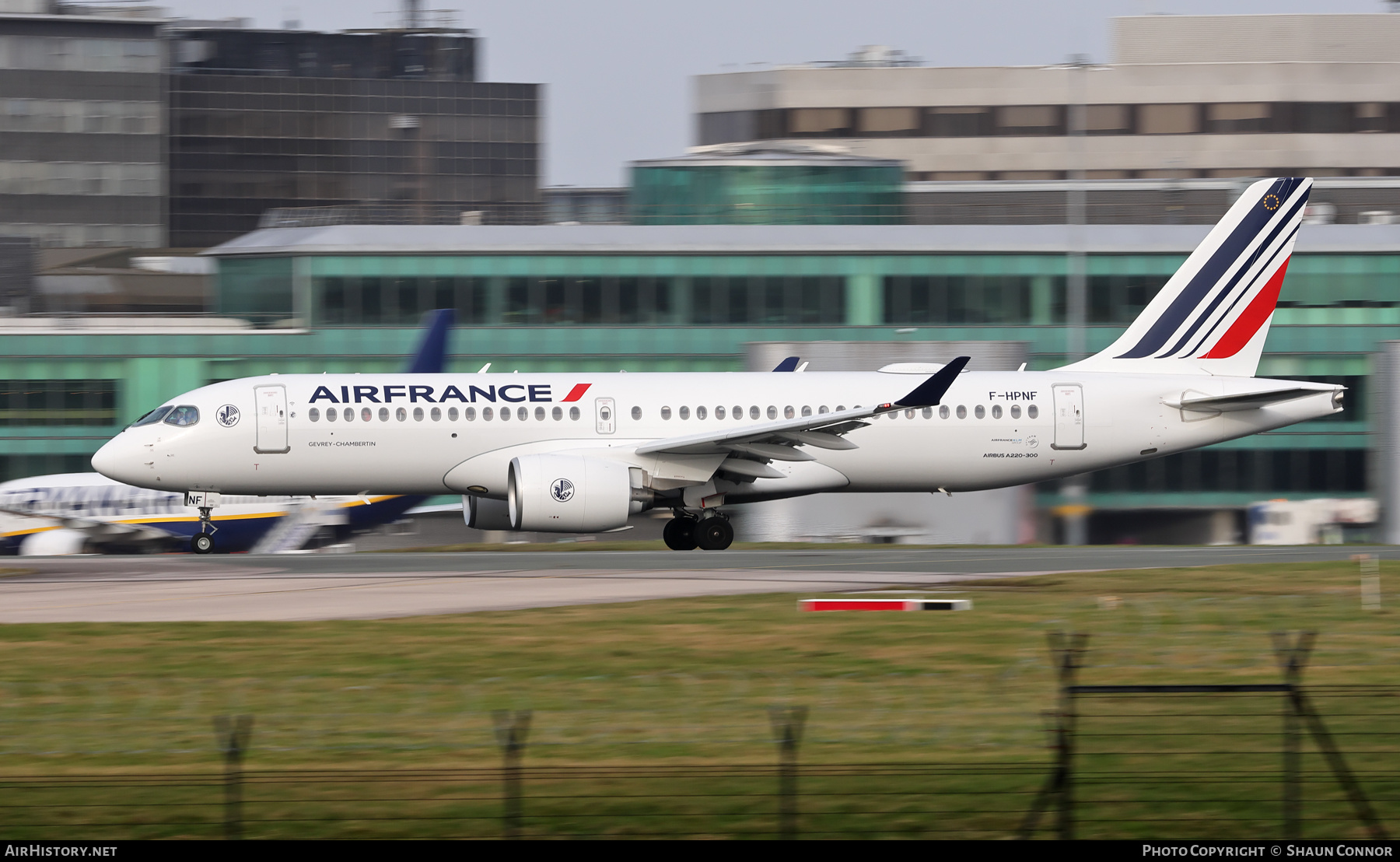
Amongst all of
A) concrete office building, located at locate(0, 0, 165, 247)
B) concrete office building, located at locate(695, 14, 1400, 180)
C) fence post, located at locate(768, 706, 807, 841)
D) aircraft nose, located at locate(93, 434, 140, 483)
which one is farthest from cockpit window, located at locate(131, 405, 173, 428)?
concrete office building, located at locate(0, 0, 165, 247)

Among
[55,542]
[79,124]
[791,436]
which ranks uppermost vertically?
[79,124]

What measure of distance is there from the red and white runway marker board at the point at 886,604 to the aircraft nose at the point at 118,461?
16.1 m

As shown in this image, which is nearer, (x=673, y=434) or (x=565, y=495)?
(x=565, y=495)

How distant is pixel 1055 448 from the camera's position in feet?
113

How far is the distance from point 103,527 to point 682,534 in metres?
16.6

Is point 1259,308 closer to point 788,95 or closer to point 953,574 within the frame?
point 953,574

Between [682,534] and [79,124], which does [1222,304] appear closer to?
[682,534]

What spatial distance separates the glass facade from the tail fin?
28504mm

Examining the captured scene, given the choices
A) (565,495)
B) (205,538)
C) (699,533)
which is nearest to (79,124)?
(205,538)

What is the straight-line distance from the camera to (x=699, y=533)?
110ft

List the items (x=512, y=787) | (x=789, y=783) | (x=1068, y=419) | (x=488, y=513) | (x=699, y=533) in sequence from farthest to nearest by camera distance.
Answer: (x=1068, y=419) → (x=699, y=533) → (x=488, y=513) → (x=789, y=783) → (x=512, y=787)

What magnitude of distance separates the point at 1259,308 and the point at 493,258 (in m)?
28.9

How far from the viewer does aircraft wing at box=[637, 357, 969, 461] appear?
99.8 ft

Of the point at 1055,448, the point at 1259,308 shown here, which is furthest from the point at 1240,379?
the point at 1055,448
